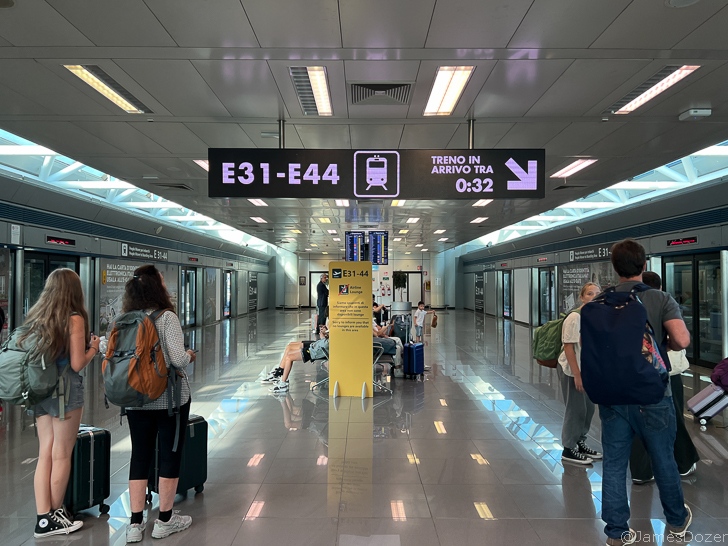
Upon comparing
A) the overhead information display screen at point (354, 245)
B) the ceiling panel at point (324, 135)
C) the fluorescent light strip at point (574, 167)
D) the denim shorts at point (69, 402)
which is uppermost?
the ceiling panel at point (324, 135)

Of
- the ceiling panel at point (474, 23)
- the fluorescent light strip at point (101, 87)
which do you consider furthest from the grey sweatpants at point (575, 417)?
the fluorescent light strip at point (101, 87)

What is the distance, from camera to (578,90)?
16.4ft

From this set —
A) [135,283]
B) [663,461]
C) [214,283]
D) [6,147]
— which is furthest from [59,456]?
[214,283]

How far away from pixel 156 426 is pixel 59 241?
9.18 meters

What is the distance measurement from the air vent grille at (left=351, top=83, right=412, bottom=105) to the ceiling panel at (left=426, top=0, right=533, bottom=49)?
93cm

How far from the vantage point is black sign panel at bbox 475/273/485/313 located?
2980cm

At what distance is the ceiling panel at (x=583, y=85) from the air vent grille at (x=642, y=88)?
10.2 inches

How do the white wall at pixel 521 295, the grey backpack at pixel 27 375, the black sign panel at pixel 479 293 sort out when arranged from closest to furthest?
the grey backpack at pixel 27 375, the white wall at pixel 521 295, the black sign panel at pixel 479 293

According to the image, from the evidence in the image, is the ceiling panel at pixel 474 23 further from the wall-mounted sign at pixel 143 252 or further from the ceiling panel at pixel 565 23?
the wall-mounted sign at pixel 143 252

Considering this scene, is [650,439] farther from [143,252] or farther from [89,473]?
[143,252]

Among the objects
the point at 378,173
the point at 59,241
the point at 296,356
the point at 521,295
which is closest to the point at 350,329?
Result: the point at 296,356

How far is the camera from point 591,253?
49.1ft

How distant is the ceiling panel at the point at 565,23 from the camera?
3.46 meters

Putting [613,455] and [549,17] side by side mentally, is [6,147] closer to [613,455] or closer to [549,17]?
[549,17]
